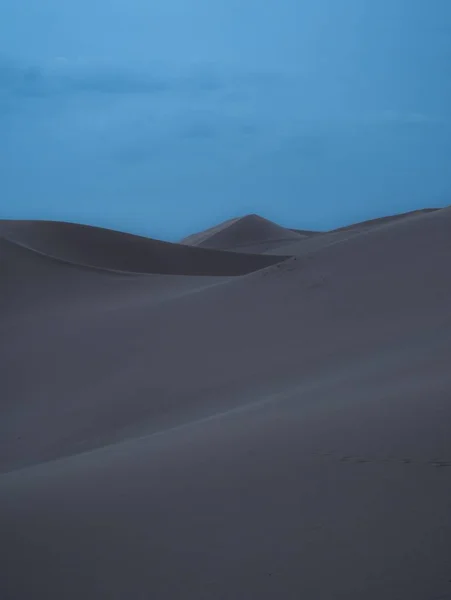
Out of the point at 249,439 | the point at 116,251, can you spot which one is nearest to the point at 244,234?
the point at 116,251

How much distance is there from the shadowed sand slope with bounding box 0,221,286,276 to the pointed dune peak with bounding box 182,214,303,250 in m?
10.8

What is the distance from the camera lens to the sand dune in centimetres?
213

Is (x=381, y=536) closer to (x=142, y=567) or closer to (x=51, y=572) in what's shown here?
(x=142, y=567)

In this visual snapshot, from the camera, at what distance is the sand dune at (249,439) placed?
213 cm

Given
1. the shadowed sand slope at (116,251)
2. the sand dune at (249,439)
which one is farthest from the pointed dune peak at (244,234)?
the sand dune at (249,439)

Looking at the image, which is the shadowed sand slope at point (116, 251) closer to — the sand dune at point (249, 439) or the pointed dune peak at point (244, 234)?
the sand dune at point (249, 439)

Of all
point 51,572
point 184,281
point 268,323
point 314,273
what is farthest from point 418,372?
point 184,281

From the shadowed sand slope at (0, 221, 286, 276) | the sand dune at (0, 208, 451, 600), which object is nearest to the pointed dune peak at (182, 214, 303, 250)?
the shadowed sand slope at (0, 221, 286, 276)

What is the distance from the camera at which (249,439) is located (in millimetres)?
3350

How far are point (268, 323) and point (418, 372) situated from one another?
3524 millimetres

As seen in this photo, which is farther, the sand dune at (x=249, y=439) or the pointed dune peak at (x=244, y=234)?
the pointed dune peak at (x=244, y=234)

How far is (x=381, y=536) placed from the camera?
6.84 feet

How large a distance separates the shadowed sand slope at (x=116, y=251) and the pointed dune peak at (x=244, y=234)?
10.8 metres

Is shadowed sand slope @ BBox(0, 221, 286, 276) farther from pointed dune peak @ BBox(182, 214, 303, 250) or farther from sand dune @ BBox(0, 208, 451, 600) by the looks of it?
pointed dune peak @ BBox(182, 214, 303, 250)
